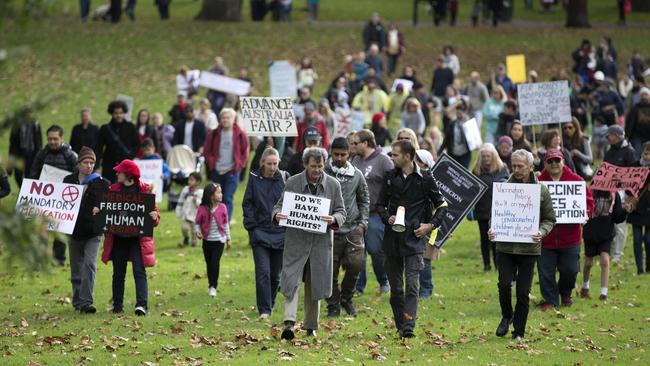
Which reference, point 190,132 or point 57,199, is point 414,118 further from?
point 57,199

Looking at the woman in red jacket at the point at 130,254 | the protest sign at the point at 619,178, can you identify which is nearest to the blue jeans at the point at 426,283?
the protest sign at the point at 619,178

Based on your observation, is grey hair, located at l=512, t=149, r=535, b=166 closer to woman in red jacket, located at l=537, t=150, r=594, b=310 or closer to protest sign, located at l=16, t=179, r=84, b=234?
woman in red jacket, located at l=537, t=150, r=594, b=310

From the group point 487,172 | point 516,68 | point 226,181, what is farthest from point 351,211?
point 516,68

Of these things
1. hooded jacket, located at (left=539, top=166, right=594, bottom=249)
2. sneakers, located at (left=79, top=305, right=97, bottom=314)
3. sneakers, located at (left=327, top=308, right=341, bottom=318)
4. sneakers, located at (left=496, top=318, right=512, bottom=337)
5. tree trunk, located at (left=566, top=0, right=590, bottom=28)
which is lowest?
sneakers, located at (left=79, top=305, right=97, bottom=314)

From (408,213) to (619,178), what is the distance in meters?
5.13

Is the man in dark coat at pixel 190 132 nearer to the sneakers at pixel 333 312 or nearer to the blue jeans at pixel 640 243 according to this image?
the blue jeans at pixel 640 243

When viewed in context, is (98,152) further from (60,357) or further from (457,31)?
(457,31)

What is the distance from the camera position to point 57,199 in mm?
16172

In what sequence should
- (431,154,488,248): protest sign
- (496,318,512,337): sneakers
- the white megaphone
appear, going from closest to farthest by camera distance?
the white megaphone
(496,318,512,337): sneakers
(431,154,488,248): protest sign

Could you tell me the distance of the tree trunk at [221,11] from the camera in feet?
158

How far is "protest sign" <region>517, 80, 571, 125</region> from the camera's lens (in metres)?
22.4

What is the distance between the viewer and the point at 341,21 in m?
51.2

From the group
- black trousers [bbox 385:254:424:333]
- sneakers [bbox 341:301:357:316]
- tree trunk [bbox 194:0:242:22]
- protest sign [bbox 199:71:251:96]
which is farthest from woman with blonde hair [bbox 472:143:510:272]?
tree trunk [bbox 194:0:242:22]

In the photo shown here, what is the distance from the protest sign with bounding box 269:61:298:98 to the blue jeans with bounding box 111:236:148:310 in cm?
1572
